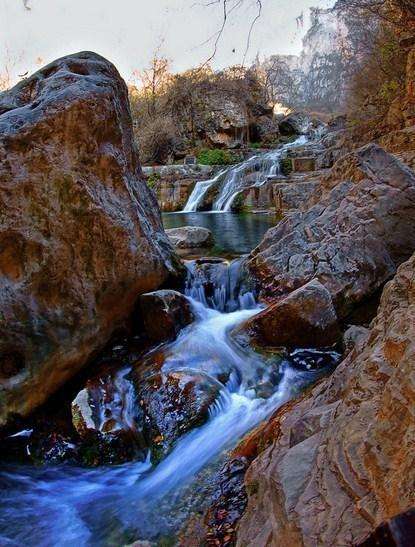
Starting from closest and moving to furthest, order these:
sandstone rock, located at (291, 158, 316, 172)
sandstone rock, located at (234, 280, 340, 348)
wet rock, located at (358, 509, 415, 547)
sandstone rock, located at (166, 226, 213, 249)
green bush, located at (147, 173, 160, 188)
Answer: wet rock, located at (358, 509, 415, 547)
sandstone rock, located at (234, 280, 340, 348)
sandstone rock, located at (166, 226, 213, 249)
sandstone rock, located at (291, 158, 316, 172)
green bush, located at (147, 173, 160, 188)

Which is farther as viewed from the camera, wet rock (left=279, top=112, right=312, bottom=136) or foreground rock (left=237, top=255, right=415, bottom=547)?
wet rock (left=279, top=112, right=312, bottom=136)

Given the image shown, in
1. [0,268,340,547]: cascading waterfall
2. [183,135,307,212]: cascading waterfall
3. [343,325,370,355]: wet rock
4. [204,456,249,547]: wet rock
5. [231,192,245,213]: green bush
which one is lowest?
[0,268,340,547]: cascading waterfall

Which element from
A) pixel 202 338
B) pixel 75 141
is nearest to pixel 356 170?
pixel 202 338

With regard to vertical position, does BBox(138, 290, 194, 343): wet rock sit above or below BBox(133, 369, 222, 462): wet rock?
above

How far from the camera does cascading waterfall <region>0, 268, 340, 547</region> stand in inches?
91.1

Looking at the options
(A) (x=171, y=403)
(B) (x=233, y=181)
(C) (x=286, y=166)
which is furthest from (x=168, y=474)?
(C) (x=286, y=166)

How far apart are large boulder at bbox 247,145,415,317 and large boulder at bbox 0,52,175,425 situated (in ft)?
5.62

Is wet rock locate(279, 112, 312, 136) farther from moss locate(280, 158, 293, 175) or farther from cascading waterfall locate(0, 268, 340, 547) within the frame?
cascading waterfall locate(0, 268, 340, 547)

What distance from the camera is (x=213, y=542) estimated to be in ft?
5.88

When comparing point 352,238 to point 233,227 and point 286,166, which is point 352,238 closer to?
point 233,227

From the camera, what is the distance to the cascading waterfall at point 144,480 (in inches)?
91.1

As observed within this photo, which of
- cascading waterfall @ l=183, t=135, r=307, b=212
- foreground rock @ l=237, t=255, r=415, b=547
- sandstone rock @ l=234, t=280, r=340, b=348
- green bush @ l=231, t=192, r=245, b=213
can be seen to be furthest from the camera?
cascading waterfall @ l=183, t=135, r=307, b=212

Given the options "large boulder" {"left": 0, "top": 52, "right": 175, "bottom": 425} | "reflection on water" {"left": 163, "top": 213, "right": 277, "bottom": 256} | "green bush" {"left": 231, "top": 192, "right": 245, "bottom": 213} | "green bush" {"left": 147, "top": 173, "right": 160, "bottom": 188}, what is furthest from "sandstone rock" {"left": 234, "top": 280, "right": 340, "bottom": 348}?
"green bush" {"left": 147, "top": 173, "right": 160, "bottom": 188}

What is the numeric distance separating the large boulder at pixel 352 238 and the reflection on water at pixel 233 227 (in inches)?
88.6
